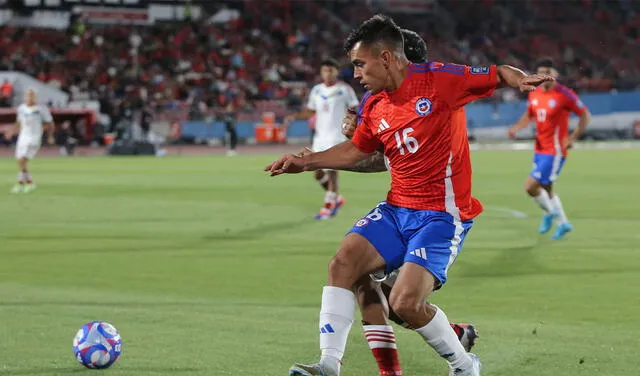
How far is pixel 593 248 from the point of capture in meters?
13.9

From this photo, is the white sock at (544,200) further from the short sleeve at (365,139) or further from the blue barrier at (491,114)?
the blue barrier at (491,114)

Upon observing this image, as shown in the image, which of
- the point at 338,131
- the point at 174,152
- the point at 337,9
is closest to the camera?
the point at 338,131

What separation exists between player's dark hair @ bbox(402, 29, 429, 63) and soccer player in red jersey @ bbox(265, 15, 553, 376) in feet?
1.03

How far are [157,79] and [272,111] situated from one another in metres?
6.38

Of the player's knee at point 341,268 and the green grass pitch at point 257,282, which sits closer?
the player's knee at point 341,268

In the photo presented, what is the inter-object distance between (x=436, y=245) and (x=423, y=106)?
80cm

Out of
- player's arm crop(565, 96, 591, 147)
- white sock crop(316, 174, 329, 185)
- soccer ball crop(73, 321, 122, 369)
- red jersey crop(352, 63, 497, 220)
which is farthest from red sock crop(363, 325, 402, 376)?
white sock crop(316, 174, 329, 185)

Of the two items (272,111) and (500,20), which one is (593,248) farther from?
(500,20)

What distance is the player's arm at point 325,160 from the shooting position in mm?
6383

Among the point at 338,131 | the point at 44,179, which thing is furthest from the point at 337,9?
the point at 338,131

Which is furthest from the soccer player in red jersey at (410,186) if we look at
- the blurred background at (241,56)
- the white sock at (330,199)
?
the blurred background at (241,56)

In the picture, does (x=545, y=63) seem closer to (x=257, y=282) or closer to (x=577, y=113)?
(x=577, y=113)

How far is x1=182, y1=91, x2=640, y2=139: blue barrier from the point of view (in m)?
47.6

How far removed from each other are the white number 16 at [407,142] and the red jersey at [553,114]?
9304 mm
